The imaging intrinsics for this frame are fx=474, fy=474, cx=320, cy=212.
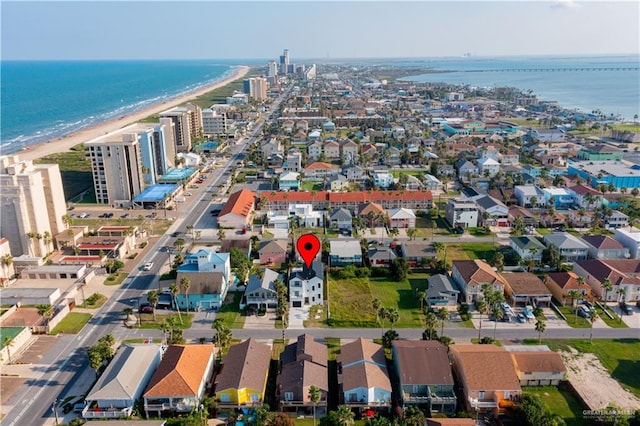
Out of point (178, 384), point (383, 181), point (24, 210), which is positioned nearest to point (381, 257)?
point (178, 384)

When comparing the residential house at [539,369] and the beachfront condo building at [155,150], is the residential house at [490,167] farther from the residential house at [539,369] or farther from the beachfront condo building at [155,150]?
the residential house at [539,369]

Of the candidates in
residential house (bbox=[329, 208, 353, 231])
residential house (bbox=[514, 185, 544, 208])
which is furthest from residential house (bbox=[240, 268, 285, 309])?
residential house (bbox=[514, 185, 544, 208])

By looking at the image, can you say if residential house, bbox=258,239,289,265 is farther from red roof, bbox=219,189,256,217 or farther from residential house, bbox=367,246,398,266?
red roof, bbox=219,189,256,217

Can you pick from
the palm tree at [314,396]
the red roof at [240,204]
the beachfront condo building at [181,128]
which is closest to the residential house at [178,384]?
the palm tree at [314,396]

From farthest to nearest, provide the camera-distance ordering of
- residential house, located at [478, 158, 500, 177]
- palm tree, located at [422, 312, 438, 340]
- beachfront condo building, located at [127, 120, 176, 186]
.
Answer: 1. residential house, located at [478, 158, 500, 177]
2. beachfront condo building, located at [127, 120, 176, 186]
3. palm tree, located at [422, 312, 438, 340]

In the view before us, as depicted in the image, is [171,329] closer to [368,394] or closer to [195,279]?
[195,279]
